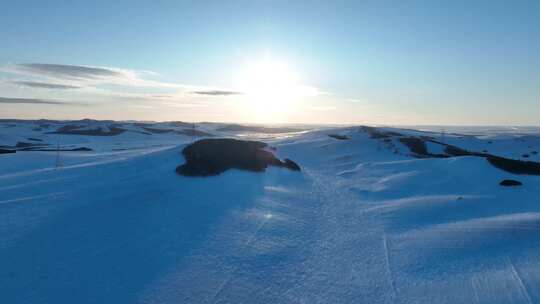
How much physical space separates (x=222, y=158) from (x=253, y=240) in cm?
1388

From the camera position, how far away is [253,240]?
12.9 m

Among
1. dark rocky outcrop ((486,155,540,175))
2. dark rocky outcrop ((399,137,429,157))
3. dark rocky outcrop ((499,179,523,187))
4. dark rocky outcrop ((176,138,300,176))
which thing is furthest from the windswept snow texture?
dark rocky outcrop ((399,137,429,157))

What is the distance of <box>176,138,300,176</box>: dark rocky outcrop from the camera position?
2286 centimetres

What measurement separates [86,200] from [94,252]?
567 cm

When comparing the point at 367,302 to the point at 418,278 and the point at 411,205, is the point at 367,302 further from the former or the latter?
the point at 411,205

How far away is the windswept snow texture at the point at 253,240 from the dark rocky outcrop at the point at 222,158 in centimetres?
136

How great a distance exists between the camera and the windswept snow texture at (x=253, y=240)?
912 centimetres

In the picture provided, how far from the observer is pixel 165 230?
525 inches

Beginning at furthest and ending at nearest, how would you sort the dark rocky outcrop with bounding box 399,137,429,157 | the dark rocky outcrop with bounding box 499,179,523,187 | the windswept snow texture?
1. the dark rocky outcrop with bounding box 399,137,429,157
2. the dark rocky outcrop with bounding box 499,179,523,187
3. the windswept snow texture

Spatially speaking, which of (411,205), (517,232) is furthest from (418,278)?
(411,205)

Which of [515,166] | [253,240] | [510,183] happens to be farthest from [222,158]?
[515,166]

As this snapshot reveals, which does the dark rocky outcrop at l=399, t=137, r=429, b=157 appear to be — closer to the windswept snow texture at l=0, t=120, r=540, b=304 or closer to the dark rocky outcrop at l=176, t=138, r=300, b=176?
the windswept snow texture at l=0, t=120, r=540, b=304

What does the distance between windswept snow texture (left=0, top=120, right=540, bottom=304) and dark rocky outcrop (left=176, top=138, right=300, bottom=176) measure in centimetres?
136

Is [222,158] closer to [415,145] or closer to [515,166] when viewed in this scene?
[515,166]
